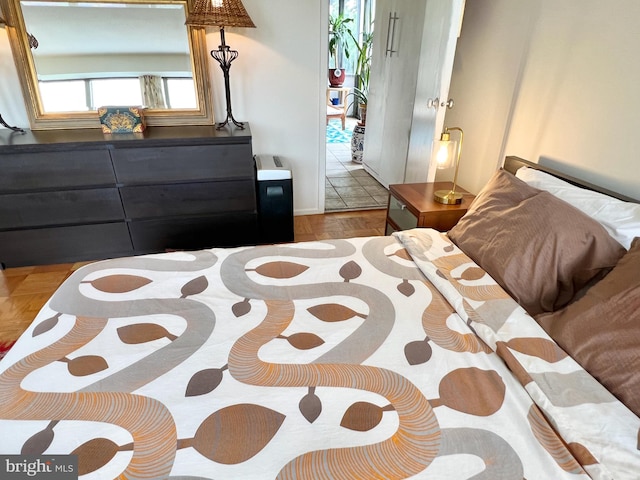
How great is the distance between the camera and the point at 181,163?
2.33m

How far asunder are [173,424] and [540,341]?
1.02 metres

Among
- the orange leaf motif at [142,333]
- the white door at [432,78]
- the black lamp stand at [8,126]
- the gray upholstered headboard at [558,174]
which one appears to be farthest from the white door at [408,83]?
the black lamp stand at [8,126]

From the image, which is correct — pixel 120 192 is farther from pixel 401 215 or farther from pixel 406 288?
pixel 406 288

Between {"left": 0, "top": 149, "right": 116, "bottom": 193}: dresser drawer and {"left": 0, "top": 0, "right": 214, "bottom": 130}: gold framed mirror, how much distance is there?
0.41 meters

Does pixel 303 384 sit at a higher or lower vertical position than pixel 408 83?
lower

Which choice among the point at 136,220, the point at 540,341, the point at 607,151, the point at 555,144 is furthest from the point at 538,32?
the point at 136,220

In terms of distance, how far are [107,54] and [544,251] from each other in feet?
8.75

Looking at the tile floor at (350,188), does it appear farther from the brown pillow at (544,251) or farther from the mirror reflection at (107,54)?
the brown pillow at (544,251)

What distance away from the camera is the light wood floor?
203 cm

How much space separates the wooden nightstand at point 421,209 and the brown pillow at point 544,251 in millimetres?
568

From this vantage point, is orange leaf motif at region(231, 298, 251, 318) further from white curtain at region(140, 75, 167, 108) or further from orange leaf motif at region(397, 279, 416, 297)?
white curtain at region(140, 75, 167, 108)

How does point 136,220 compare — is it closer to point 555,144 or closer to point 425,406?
point 425,406

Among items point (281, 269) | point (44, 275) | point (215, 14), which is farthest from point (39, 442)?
point (215, 14)

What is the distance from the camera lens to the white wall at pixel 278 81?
247 cm
